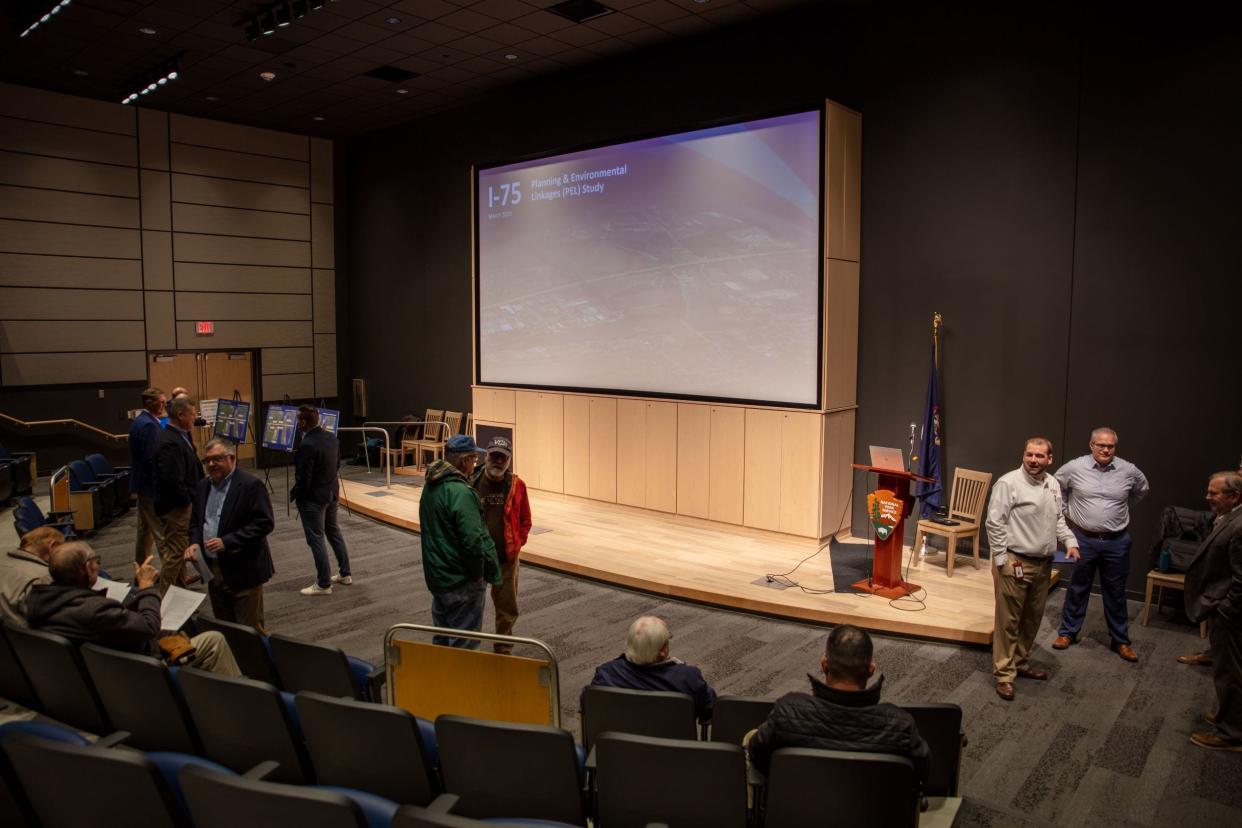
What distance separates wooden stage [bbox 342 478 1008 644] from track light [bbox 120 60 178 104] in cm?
514

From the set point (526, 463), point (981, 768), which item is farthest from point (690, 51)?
point (981, 768)

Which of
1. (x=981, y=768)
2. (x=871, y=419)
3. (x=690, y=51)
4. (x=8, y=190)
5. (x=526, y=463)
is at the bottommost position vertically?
(x=981, y=768)

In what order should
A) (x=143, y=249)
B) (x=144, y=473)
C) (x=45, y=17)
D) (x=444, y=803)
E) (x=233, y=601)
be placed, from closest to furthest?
(x=444, y=803) < (x=233, y=601) < (x=144, y=473) < (x=45, y=17) < (x=143, y=249)

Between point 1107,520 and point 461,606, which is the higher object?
point 1107,520

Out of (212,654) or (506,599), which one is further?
(506,599)

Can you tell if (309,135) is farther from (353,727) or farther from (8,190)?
(353,727)

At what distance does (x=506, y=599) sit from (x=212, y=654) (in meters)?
1.65

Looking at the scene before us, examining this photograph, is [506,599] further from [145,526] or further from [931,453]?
[931,453]

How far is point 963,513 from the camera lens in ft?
22.9

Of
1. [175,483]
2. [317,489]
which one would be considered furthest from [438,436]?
[175,483]

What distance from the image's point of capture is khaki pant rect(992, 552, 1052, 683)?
4.72 meters

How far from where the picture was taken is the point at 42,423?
1049cm

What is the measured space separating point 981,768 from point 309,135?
12318 millimetres

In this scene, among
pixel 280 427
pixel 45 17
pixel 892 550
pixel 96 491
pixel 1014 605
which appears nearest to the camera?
pixel 1014 605
